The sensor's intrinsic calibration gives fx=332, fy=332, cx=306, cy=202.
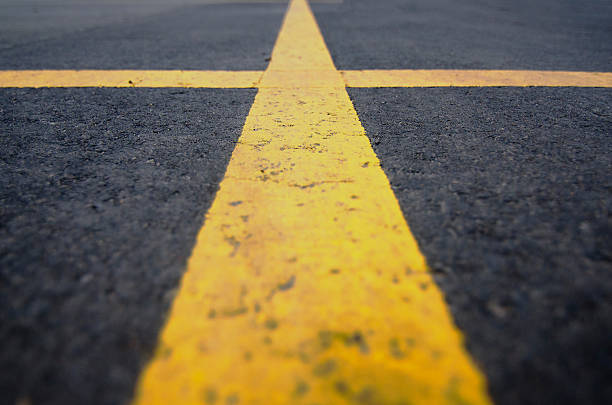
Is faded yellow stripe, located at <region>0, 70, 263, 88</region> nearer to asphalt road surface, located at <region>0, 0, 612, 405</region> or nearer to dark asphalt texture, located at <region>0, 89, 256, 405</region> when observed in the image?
asphalt road surface, located at <region>0, 0, 612, 405</region>

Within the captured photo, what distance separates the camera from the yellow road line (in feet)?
2.00

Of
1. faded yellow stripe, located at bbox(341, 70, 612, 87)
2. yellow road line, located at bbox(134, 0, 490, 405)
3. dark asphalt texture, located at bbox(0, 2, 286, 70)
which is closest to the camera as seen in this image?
yellow road line, located at bbox(134, 0, 490, 405)

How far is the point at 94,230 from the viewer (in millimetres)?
958

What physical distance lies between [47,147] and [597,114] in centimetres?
263

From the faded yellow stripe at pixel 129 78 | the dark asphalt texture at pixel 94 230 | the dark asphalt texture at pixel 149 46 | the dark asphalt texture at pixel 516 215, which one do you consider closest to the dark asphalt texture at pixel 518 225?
the dark asphalt texture at pixel 516 215

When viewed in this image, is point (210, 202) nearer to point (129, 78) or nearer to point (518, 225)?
point (518, 225)

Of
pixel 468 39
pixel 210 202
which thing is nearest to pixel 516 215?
pixel 210 202

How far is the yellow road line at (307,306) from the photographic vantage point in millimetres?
610

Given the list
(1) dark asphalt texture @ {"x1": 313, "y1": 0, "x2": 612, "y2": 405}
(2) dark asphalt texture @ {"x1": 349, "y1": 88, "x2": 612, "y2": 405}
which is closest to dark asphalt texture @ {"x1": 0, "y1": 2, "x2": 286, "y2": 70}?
(1) dark asphalt texture @ {"x1": 313, "y1": 0, "x2": 612, "y2": 405}

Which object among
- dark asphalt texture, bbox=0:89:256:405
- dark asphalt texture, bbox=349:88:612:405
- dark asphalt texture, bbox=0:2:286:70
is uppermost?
dark asphalt texture, bbox=0:2:286:70

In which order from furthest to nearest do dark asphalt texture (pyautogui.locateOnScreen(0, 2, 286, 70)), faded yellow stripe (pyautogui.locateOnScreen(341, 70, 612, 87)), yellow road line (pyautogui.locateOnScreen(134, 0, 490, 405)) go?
dark asphalt texture (pyautogui.locateOnScreen(0, 2, 286, 70)), faded yellow stripe (pyautogui.locateOnScreen(341, 70, 612, 87)), yellow road line (pyautogui.locateOnScreen(134, 0, 490, 405))

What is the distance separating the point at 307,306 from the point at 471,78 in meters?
2.15

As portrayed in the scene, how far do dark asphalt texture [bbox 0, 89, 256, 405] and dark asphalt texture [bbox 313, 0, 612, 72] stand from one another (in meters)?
1.62

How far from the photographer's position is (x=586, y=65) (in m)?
2.60
